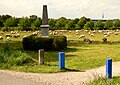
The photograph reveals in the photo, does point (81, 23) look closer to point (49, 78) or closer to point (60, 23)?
point (60, 23)

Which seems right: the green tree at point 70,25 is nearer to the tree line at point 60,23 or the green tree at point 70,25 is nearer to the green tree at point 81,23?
the tree line at point 60,23

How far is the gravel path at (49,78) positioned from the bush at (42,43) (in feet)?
33.6

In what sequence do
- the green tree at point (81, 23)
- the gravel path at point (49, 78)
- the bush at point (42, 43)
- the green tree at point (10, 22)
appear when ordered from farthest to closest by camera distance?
the green tree at point (81, 23)
the green tree at point (10, 22)
the bush at point (42, 43)
the gravel path at point (49, 78)

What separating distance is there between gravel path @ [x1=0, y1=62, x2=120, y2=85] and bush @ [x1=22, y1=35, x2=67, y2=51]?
10.2m

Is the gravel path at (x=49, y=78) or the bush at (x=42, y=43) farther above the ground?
the bush at (x=42, y=43)

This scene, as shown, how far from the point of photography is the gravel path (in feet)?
47.8

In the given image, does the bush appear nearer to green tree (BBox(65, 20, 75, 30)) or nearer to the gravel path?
the gravel path

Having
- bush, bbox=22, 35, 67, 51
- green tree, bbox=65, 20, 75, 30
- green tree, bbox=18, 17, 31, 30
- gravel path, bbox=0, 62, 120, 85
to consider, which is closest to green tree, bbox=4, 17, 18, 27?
green tree, bbox=18, 17, 31, 30

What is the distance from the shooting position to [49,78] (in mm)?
15727

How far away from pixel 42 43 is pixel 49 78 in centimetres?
1234

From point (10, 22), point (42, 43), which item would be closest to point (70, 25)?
point (10, 22)

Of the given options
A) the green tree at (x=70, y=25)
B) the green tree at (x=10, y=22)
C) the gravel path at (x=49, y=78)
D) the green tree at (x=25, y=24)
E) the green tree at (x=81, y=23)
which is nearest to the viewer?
the gravel path at (x=49, y=78)

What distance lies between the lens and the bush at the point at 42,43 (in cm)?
2795

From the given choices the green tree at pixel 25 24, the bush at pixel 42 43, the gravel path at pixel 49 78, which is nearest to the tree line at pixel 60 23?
the green tree at pixel 25 24
